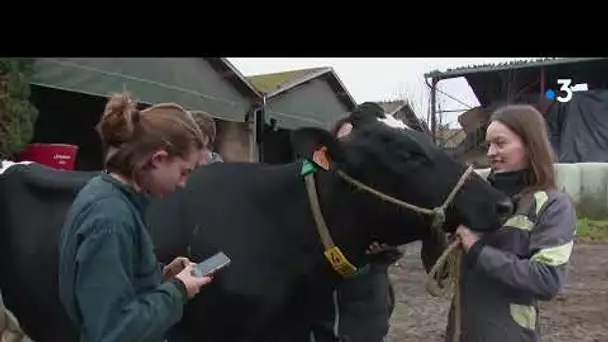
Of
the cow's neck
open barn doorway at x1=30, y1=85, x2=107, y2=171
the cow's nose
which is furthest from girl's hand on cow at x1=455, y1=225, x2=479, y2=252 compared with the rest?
open barn doorway at x1=30, y1=85, x2=107, y2=171

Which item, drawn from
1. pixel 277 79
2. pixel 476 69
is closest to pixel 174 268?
pixel 277 79

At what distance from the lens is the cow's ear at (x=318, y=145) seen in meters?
2.98

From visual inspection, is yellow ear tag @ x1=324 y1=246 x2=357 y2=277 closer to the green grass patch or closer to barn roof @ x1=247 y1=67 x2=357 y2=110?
barn roof @ x1=247 y1=67 x2=357 y2=110

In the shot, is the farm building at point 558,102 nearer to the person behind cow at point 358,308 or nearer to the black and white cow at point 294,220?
the person behind cow at point 358,308

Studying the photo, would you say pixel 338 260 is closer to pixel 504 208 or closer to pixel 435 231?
pixel 435 231

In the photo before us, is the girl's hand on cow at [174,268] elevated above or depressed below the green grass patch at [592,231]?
above

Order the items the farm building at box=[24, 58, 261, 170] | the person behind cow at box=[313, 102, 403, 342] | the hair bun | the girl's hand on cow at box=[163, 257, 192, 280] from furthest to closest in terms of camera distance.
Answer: the farm building at box=[24, 58, 261, 170] < the person behind cow at box=[313, 102, 403, 342] < the girl's hand on cow at box=[163, 257, 192, 280] < the hair bun

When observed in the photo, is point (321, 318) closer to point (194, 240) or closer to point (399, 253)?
point (399, 253)

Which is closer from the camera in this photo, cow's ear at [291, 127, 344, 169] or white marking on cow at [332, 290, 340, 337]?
cow's ear at [291, 127, 344, 169]

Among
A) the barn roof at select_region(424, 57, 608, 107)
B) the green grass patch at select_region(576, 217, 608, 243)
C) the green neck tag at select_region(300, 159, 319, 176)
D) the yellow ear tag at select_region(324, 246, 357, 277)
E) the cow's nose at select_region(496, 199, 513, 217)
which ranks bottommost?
the green grass patch at select_region(576, 217, 608, 243)

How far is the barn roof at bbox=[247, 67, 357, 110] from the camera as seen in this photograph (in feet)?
42.7

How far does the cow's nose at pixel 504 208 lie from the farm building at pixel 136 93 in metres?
6.10

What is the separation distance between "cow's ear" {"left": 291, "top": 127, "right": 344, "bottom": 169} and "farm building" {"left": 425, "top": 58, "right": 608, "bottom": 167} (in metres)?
13.1

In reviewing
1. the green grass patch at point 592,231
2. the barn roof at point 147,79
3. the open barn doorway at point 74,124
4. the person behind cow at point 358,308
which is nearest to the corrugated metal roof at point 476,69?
the green grass patch at point 592,231
